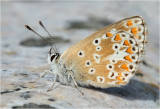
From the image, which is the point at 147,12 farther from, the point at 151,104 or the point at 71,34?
the point at 151,104

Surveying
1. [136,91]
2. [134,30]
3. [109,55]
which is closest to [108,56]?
[109,55]

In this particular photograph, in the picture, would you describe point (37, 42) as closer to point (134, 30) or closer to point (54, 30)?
point (54, 30)

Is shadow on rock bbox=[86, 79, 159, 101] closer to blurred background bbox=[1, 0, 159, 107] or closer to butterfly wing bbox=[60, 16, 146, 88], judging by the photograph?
blurred background bbox=[1, 0, 159, 107]

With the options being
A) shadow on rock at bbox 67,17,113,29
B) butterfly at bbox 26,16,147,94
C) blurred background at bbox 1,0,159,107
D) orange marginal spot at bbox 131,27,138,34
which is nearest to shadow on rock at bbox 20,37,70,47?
blurred background at bbox 1,0,159,107

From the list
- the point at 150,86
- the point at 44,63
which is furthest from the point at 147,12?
the point at 44,63

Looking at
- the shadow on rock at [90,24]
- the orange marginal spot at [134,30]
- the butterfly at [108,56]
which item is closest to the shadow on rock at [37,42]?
the shadow on rock at [90,24]

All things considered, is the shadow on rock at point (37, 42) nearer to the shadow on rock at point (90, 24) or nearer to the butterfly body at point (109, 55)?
the shadow on rock at point (90, 24)
